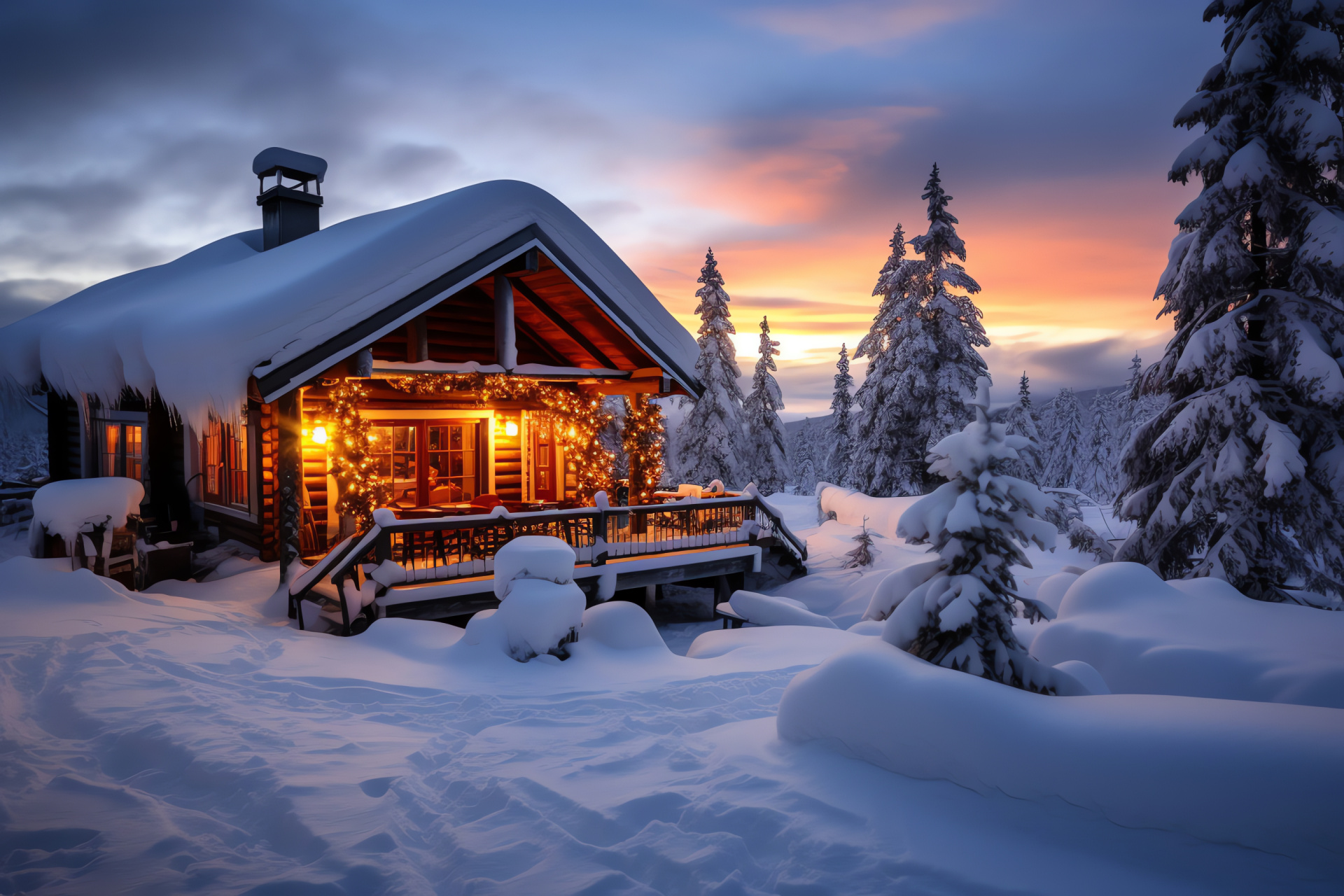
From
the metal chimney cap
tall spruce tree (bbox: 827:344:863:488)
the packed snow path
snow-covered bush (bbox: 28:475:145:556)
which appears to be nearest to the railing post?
the packed snow path

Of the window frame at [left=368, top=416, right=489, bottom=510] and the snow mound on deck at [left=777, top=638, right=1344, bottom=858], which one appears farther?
the window frame at [left=368, top=416, right=489, bottom=510]

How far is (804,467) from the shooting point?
204 feet

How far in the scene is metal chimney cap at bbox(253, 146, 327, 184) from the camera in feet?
52.8

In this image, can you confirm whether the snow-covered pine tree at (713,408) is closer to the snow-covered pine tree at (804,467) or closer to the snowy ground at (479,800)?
the snowy ground at (479,800)

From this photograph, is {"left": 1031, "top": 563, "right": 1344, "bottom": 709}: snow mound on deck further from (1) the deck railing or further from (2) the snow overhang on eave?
(2) the snow overhang on eave

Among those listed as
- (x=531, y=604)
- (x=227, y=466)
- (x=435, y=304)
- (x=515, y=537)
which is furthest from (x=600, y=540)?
(x=227, y=466)

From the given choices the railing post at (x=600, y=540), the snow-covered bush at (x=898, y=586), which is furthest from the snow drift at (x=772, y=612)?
the snow-covered bush at (x=898, y=586)

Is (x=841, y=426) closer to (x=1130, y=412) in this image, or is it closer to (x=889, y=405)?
(x=889, y=405)

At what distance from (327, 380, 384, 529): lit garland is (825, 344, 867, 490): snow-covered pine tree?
2367 cm

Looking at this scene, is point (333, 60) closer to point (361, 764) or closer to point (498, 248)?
point (498, 248)

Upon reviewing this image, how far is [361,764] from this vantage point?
4617mm

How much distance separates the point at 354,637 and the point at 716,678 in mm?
4931

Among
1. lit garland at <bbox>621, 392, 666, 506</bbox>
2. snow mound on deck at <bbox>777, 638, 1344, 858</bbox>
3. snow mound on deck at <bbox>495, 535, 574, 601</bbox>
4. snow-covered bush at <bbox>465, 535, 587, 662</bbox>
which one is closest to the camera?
snow mound on deck at <bbox>777, 638, 1344, 858</bbox>

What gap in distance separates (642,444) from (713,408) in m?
15.5
